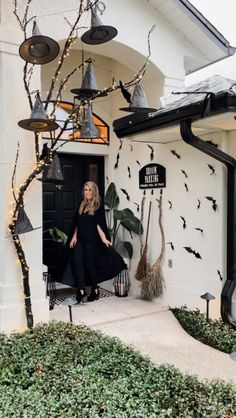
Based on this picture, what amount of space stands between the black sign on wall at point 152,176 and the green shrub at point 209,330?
2.03m

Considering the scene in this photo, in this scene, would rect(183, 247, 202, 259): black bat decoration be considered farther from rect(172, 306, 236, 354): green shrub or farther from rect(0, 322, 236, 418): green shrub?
rect(0, 322, 236, 418): green shrub

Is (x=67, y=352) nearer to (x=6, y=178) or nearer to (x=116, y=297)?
(x=6, y=178)

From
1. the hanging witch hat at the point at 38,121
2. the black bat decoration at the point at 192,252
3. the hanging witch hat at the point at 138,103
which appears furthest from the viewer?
the black bat decoration at the point at 192,252

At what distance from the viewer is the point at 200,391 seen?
264 centimetres

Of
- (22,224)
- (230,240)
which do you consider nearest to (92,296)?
(22,224)

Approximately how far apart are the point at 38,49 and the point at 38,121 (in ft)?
2.27

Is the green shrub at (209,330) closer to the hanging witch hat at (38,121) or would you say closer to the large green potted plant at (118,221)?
the large green potted plant at (118,221)

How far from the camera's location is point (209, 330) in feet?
13.9

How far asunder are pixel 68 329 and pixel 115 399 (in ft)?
4.84

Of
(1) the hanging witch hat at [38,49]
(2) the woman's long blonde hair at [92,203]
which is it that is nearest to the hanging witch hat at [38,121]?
(1) the hanging witch hat at [38,49]

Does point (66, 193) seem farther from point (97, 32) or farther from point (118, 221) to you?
point (97, 32)

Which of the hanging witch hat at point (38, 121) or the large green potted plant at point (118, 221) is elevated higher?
the hanging witch hat at point (38, 121)

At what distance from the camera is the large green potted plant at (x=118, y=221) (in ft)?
19.7

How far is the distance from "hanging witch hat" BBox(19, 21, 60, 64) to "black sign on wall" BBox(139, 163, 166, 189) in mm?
2656
